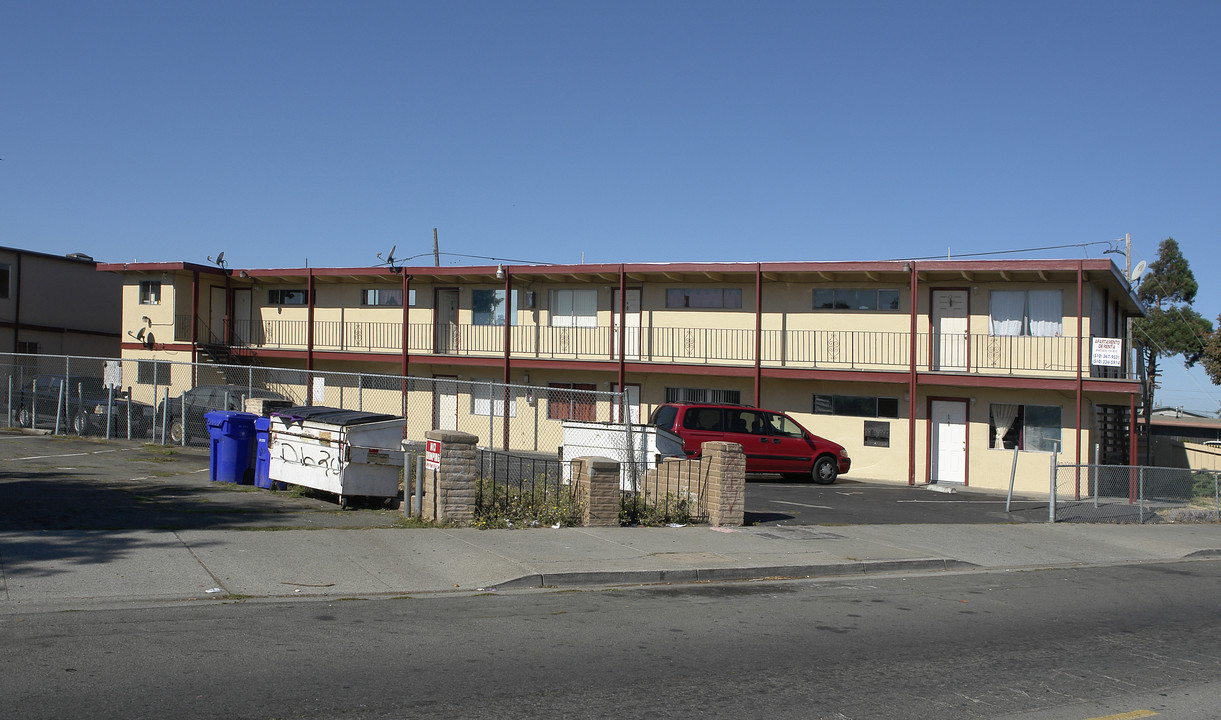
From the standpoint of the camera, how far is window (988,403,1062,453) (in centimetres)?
2538

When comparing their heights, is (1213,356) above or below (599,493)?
above

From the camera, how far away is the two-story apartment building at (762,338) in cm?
2548

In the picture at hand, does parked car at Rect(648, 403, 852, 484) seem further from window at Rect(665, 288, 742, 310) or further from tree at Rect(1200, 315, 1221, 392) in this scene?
tree at Rect(1200, 315, 1221, 392)

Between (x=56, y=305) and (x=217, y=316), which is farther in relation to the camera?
(x=56, y=305)

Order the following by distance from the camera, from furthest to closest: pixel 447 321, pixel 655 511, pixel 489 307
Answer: pixel 447 321
pixel 489 307
pixel 655 511

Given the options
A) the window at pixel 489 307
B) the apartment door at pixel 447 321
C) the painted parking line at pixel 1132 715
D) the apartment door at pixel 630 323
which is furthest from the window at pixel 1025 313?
the painted parking line at pixel 1132 715

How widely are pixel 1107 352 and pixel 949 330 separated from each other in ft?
13.5

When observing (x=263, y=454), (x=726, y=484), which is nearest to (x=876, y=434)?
(x=726, y=484)

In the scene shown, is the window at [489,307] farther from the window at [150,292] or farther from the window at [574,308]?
the window at [150,292]

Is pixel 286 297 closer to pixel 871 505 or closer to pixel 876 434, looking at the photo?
pixel 876 434

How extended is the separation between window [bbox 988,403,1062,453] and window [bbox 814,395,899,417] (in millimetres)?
2564

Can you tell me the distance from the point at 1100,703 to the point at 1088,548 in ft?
32.3

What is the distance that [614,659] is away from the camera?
23.5ft

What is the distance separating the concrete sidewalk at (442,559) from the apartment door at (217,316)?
983 inches
